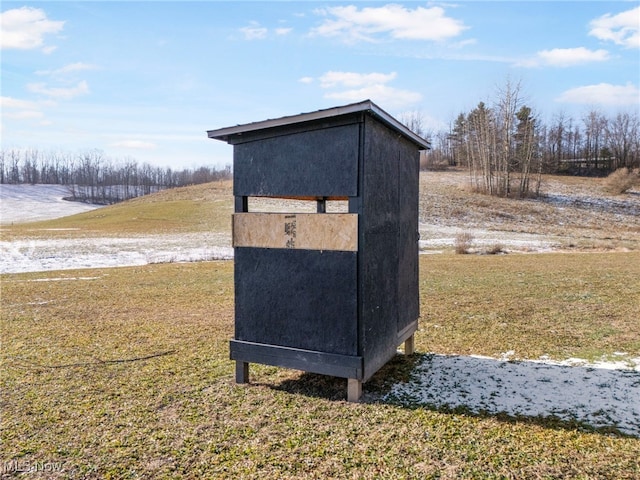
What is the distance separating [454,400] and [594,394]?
121 cm

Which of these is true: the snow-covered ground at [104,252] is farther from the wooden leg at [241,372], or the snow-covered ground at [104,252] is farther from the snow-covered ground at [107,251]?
the wooden leg at [241,372]

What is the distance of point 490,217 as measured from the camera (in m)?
30.7

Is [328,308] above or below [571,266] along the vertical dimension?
above

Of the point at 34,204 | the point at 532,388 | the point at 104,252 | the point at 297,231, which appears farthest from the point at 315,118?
the point at 34,204

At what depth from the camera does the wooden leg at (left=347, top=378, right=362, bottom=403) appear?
3686 millimetres

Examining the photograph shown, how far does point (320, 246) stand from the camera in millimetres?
3713

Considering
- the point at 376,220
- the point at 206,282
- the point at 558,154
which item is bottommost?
the point at 206,282

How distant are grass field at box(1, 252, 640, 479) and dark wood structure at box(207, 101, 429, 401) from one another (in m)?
0.44

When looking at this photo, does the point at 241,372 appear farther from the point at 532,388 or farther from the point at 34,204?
the point at 34,204

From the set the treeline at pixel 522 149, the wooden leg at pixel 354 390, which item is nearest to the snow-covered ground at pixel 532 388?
the wooden leg at pixel 354 390

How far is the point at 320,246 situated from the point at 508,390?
2053mm

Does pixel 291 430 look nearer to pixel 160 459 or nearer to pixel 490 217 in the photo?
pixel 160 459

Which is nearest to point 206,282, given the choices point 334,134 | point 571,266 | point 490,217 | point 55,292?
point 55,292

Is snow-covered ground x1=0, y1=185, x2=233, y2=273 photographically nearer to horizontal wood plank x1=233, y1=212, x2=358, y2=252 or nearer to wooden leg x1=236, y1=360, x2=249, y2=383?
wooden leg x1=236, y1=360, x2=249, y2=383
